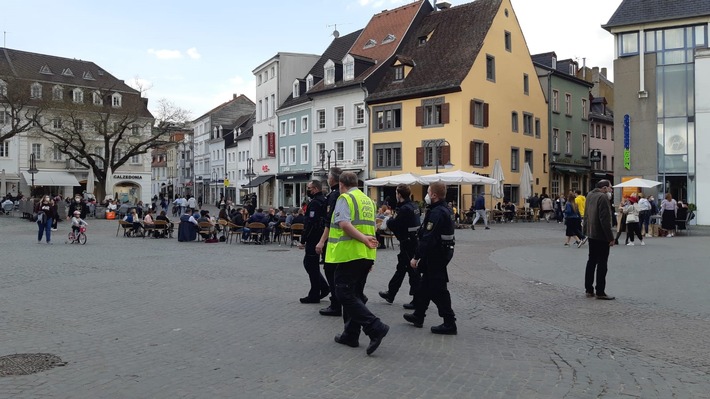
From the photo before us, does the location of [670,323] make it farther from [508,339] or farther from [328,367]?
[328,367]

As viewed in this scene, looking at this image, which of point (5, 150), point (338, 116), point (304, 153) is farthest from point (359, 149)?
point (5, 150)

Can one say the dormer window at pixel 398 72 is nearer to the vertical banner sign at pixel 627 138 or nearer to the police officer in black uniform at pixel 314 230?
the vertical banner sign at pixel 627 138

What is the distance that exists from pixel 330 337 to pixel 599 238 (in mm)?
5158

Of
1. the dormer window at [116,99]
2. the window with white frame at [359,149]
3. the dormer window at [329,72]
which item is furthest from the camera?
the dormer window at [116,99]

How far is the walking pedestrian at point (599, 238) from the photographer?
9914mm

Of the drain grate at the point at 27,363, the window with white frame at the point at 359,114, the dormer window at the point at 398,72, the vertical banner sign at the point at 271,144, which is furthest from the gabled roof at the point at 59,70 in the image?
the drain grate at the point at 27,363

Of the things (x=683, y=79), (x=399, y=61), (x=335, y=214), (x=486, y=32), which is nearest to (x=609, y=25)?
(x=683, y=79)

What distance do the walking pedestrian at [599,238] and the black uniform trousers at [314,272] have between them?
433cm

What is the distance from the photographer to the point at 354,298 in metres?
6.39

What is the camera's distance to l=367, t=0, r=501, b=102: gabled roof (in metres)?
39.9

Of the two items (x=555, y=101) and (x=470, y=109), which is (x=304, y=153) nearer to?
(x=470, y=109)

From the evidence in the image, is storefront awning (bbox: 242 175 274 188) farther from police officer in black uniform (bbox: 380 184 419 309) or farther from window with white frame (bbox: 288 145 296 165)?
police officer in black uniform (bbox: 380 184 419 309)

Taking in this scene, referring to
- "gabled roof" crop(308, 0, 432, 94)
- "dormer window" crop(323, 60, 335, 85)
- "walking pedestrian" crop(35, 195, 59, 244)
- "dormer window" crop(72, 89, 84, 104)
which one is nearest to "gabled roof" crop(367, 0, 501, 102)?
"gabled roof" crop(308, 0, 432, 94)

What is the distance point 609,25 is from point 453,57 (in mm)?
12134
